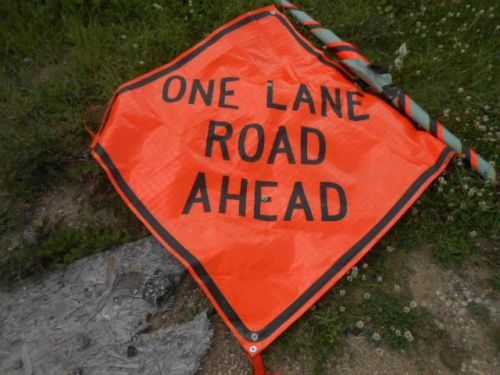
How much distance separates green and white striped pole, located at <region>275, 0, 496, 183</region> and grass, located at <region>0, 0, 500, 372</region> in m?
0.12

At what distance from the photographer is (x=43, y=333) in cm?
262

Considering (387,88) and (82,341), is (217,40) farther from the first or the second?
(82,341)

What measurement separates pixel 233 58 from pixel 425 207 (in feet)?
6.35

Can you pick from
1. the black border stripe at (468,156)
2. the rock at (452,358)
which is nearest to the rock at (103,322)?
the rock at (452,358)

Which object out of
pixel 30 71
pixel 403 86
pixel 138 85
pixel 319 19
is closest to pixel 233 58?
pixel 138 85

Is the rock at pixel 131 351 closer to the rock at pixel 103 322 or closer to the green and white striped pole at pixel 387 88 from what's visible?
the rock at pixel 103 322

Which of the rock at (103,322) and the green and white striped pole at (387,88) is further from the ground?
the green and white striped pole at (387,88)

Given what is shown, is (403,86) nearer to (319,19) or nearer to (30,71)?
(319,19)

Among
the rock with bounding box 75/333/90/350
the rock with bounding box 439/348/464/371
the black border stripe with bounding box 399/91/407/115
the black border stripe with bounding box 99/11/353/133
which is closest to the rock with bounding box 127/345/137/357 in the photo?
the rock with bounding box 75/333/90/350

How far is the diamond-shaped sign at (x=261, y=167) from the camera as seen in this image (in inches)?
106

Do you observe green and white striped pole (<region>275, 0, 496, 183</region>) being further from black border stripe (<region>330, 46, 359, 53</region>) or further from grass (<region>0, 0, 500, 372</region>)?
grass (<region>0, 0, 500, 372</region>)

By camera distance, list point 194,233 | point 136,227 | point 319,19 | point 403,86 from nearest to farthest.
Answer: point 194,233, point 136,227, point 403,86, point 319,19

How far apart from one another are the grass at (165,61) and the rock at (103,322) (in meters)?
0.16

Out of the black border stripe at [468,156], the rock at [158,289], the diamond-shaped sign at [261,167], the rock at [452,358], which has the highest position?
the black border stripe at [468,156]
